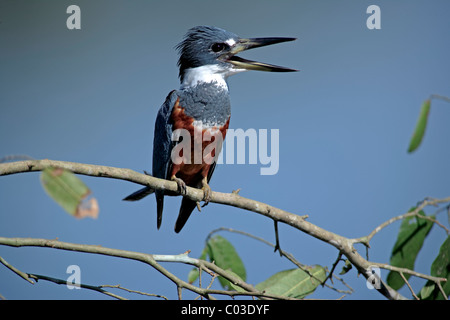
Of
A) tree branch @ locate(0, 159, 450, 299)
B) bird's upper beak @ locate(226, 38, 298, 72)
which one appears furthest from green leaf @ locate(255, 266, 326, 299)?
bird's upper beak @ locate(226, 38, 298, 72)

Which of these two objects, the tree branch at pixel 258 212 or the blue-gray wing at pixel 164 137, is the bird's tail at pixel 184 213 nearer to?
the blue-gray wing at pixel 164 137

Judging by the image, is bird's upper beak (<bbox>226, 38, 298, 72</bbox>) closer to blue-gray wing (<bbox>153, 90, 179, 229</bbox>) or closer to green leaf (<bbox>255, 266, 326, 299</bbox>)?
blue-gray wing (<bbox>153, 90, 179, 229</bbox>)

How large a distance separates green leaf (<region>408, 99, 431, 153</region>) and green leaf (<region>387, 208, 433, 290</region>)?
0.33m

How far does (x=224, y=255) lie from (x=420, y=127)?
105cm

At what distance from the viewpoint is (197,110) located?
2404mm

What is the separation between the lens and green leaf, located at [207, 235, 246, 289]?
6.96 feet

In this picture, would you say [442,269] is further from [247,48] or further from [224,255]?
[247,48]

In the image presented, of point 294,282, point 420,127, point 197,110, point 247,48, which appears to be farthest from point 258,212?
point 247,48

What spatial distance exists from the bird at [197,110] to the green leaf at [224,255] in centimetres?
29

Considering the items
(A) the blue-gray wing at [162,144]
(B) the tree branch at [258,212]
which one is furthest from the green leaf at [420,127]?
(A) the blue-gray wing at [162,144]

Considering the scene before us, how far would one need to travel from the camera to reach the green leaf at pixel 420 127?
6.84 feet

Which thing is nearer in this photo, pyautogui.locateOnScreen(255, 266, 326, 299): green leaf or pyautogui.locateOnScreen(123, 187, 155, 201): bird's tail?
pyautogui.locateOnScreen(255, 266, 326, 299): green leaf
